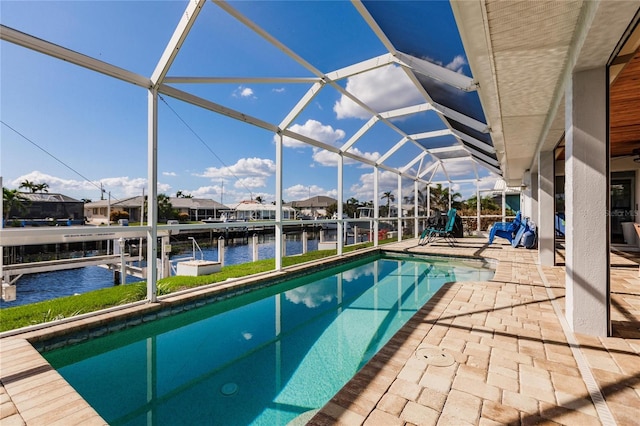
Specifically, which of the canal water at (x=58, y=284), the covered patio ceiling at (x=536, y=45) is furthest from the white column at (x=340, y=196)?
the canal water at (x=58, y=284)

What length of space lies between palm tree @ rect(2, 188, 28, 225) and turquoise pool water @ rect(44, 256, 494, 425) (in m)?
1.75

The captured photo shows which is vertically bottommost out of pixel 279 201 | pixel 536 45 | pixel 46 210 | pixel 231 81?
pixel 46 210

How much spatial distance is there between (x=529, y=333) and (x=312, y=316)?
8.86ft

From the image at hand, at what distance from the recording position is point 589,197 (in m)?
2.71

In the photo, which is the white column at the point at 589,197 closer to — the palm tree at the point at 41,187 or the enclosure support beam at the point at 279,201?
the enclosure support beam at the point at 279,201

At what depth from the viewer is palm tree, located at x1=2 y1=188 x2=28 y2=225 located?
137 inches

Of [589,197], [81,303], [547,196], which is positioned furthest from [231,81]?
[547,196]

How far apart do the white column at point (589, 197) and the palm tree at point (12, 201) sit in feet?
19.5

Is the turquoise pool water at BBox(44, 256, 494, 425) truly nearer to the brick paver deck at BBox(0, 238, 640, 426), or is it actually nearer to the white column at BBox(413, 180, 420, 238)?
the brick paver deck at BBox(0, 238, 640, 426)

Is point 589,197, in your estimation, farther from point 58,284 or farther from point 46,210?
point 58,284

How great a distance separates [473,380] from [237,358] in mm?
2282

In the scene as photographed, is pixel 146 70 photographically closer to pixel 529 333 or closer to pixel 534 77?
pixel 534 77

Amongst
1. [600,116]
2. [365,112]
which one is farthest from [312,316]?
[365,112]

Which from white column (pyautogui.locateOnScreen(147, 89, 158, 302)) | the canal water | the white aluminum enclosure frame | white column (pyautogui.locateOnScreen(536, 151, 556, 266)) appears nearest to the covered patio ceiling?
the white aluminum enclosure frame
